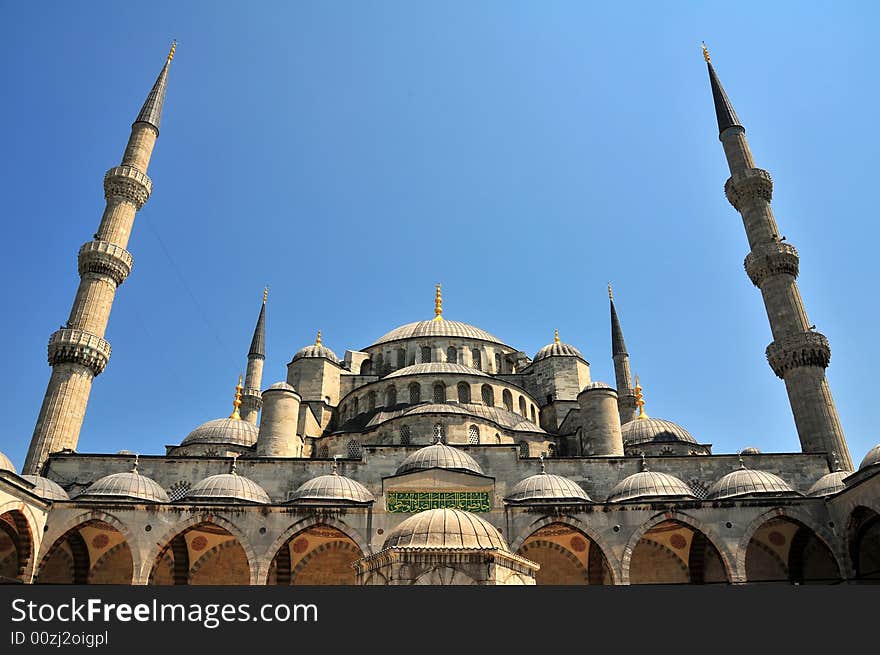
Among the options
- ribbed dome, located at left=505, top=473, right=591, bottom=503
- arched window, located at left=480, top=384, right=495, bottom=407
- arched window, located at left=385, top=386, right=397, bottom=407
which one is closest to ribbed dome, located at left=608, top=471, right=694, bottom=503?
ribbed dome, located at left=505, top=473, right=591, bottom=503

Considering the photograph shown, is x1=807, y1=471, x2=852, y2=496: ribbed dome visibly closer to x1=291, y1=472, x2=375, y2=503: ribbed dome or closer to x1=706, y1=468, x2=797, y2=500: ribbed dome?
x1=706, y1=468, x2=797, y2=500: ribbed dome

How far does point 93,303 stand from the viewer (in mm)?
23625

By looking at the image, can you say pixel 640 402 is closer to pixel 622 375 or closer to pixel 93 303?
pixel 622 375

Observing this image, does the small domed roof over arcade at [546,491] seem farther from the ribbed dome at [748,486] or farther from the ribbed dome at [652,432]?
the ribbed dome at [652,432]

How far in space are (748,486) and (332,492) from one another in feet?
36.0

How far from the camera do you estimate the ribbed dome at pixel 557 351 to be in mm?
29442

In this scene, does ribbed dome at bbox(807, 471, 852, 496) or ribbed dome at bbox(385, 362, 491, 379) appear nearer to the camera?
ribbed dome at bbox(807, 471, 852, 496)

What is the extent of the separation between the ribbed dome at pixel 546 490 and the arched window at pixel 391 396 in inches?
326

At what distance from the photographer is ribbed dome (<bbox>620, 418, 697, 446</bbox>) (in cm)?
2458

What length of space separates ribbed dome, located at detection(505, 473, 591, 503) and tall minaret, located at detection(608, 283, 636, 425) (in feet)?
36.9

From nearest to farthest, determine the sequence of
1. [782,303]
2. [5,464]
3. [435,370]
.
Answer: [5,464]
[782,303]
[435,370]

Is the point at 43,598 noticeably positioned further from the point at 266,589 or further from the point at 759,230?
the point at 759,230

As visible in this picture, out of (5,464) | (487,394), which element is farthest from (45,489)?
(487,394)

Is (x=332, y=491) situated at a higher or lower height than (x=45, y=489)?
higher
